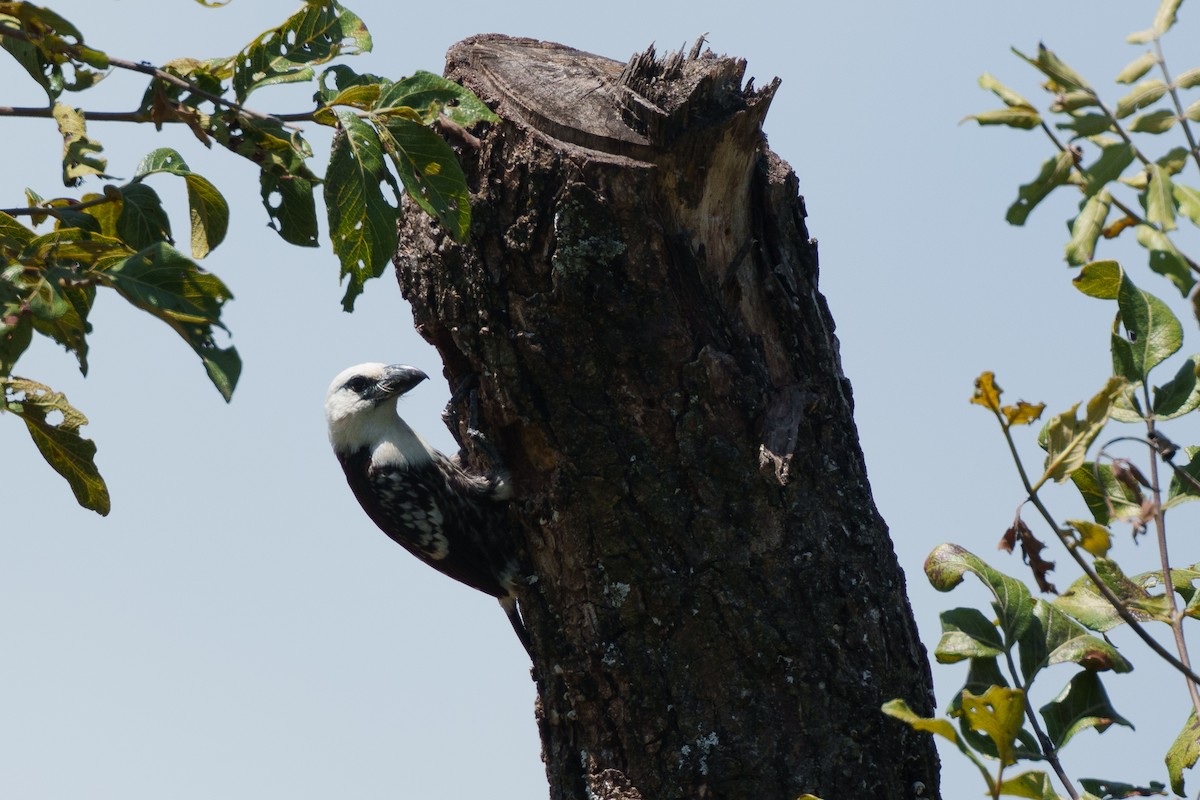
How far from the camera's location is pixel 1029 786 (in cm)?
181

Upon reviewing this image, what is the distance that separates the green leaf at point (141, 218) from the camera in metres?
2.45

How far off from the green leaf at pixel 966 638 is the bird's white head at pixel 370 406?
3.25 meters

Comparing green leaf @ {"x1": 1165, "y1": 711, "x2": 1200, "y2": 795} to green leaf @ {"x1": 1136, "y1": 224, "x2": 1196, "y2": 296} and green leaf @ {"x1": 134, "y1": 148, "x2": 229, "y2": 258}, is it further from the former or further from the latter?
green leaf @ {"x1": 134, "y1": 148, "x2": 229, "y2": 258}

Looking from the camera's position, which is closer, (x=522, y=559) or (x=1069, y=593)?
(x=1069, y=593)

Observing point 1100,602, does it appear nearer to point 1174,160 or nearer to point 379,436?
point 1174,160

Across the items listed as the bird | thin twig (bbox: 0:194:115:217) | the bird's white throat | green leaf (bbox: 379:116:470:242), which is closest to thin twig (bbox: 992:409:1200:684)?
green leaf (bbox: 379:116:470:242)

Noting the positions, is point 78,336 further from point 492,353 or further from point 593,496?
point 593,496

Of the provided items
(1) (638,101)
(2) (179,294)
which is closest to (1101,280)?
(1) (638,101)

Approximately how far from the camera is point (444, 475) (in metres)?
4.69

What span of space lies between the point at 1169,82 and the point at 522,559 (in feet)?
8.20

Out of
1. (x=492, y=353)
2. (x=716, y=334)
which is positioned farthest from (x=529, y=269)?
(x=716, y=334)

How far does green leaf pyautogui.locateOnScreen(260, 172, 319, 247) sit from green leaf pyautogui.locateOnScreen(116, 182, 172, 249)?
25 cm

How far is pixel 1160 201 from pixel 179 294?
147 cm


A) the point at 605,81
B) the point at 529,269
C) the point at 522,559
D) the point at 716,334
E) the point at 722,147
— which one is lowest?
the point at 522,559
